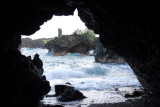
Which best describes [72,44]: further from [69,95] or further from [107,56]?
[69,95]

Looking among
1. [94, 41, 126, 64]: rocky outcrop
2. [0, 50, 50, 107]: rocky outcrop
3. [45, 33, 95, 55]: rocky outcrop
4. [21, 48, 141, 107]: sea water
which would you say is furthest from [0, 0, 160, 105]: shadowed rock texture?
[45, 33, 95, 55]: rocky outcrop

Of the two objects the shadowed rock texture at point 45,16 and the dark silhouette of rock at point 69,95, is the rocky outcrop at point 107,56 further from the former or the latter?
the shadowed rock texture at point 45,16

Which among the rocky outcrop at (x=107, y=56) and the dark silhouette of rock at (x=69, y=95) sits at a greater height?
the rocky outcrop at (x=107, y=56)

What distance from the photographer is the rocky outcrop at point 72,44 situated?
5175cm

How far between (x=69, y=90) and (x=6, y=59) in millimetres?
4603

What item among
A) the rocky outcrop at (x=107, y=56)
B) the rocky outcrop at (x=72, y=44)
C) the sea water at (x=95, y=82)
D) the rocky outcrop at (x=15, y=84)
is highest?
the rocky outcrop at (x=72, y=44)

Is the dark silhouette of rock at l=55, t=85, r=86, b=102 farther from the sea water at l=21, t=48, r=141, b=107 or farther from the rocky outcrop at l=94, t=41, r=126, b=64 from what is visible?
the rocky outcrop at l=94, t=41, r=126, b=64

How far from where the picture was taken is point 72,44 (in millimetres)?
51938

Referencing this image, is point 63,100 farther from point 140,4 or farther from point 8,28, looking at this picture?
point 140,4

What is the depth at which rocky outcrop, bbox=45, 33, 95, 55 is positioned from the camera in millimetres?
51750

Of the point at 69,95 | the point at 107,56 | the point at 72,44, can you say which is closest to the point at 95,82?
the point at 69,95

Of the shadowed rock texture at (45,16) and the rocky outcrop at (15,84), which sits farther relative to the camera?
the rocky outcrop at (15,84)

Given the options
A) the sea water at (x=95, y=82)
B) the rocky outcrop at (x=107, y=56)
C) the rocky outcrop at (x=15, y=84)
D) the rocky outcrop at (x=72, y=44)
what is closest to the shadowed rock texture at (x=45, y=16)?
the rocky outcrop at (x=15, y=84)

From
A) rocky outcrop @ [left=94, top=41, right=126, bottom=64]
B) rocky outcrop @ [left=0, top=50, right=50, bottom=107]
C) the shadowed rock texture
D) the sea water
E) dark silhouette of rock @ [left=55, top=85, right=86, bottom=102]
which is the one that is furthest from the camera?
rocky outcrop @ [left=94, top=41, right=126, bottom=64]
